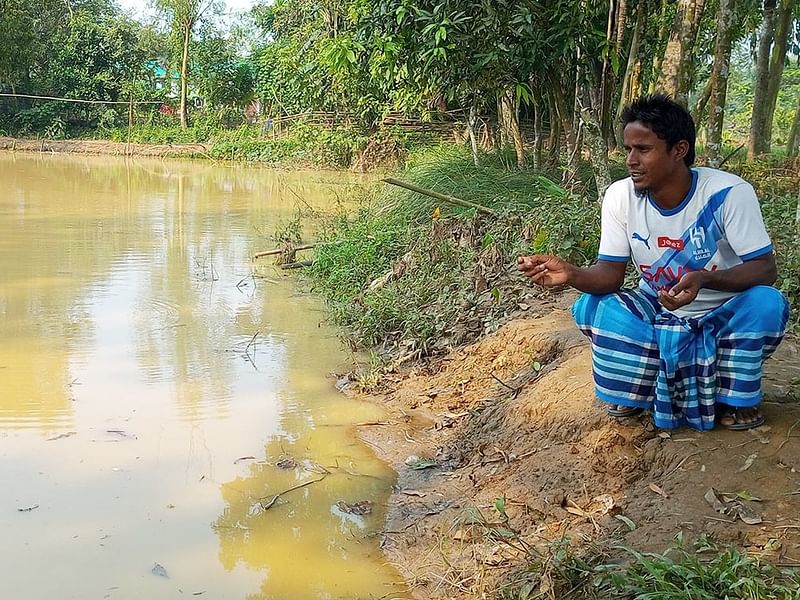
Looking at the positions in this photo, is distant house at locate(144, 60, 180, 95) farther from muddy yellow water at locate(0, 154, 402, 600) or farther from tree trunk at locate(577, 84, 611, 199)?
tree trunk at locate(577, 84, 611, 199)

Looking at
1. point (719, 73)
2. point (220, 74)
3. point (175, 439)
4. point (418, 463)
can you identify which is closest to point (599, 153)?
point (719, 73)

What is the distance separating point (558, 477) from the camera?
3156 millimetres

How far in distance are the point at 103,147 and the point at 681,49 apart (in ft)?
81.9

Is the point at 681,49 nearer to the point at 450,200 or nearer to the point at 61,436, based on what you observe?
the point at 450,200

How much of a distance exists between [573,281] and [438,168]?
680 cm

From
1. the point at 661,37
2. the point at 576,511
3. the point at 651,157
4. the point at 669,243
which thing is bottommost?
the point at 576,511

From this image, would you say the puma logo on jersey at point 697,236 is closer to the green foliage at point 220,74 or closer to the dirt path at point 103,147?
the dirt path at point 103,147

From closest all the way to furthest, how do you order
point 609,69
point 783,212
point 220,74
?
point 783,212 < point 609,69 < point 220,74

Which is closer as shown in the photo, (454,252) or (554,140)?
(454,252)

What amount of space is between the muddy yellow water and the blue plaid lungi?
116 centimetres

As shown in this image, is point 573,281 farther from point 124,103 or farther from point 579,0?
point 124,103

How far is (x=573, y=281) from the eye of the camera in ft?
8.96

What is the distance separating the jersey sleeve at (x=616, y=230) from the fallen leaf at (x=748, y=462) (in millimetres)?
794

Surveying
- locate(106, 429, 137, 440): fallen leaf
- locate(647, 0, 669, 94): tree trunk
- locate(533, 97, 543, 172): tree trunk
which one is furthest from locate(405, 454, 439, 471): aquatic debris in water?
locate(533, 97, 543, 172): tree trunk
